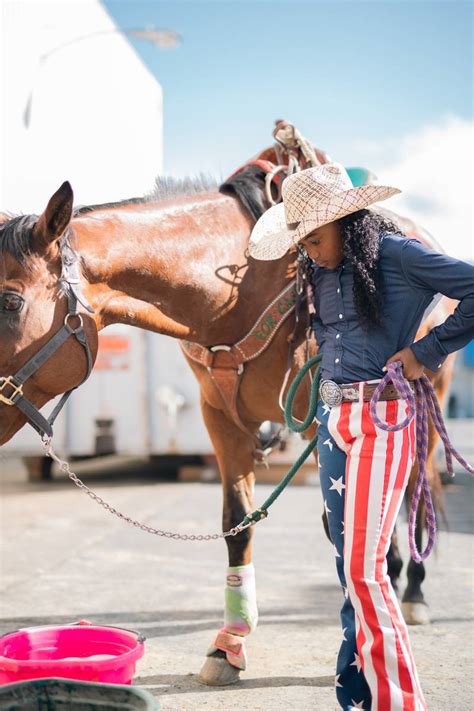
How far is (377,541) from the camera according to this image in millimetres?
2480

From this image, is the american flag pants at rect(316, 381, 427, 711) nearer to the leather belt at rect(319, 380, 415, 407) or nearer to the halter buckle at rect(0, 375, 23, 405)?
the leather belt at rect(319, 380, 415, 407)

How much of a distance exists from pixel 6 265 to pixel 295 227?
1.01m

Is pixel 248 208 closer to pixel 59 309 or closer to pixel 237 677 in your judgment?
pixel 59 309

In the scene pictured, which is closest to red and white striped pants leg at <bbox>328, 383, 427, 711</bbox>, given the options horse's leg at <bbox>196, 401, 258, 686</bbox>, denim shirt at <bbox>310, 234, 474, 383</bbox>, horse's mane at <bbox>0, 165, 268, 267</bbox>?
denim shirt at <bbox>310, 234, 474, 383</bbox>

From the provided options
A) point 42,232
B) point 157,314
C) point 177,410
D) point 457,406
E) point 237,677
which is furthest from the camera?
point 457,406

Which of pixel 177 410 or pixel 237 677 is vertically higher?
pixel 177 410

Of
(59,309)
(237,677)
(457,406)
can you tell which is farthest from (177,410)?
(457,406)

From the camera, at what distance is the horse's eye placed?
2.77 meters

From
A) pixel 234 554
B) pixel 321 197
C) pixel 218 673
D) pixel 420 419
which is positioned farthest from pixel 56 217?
pixel 218 673

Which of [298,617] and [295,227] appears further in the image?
[298,617]

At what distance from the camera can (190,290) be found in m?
3.27

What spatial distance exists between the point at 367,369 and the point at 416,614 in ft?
7.21

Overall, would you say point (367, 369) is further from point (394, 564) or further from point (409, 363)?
point (394, 564)

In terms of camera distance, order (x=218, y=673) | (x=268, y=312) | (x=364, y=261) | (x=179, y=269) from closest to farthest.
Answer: (x=364, y=261) → (x=179, y=269) → (x=268, y=312) → (x=218, y=673)
